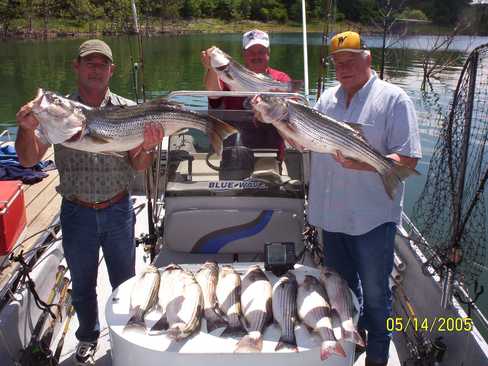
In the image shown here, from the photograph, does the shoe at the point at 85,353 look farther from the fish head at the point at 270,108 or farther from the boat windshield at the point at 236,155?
the fish head at the point at 270,108

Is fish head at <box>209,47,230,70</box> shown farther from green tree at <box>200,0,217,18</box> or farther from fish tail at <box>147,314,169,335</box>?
green tree at <box>200,0,217,18</box>

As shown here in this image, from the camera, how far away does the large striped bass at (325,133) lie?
278 centimetres

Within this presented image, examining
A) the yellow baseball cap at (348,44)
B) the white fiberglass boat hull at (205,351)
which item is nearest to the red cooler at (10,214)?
the white fiberglass boat hull at (205,351)

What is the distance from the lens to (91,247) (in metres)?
3.23

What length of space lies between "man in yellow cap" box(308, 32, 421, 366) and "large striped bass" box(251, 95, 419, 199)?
0.24ft

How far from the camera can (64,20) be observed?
72188mm

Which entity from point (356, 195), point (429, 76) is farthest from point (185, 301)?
point (429, 76)

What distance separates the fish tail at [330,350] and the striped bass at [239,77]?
7.24 ft

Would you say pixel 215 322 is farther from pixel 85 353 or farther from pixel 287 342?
pixel 85 353

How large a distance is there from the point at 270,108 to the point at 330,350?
55.3 inches

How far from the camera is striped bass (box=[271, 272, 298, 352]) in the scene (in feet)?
7.80

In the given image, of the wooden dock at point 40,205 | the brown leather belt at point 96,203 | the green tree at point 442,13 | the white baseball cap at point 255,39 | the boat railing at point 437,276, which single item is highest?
the green tree at point 442,13

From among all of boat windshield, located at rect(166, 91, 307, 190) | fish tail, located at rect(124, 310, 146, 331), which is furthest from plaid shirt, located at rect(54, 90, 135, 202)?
fish tail, located at rect(124, 310, 146, 331)
